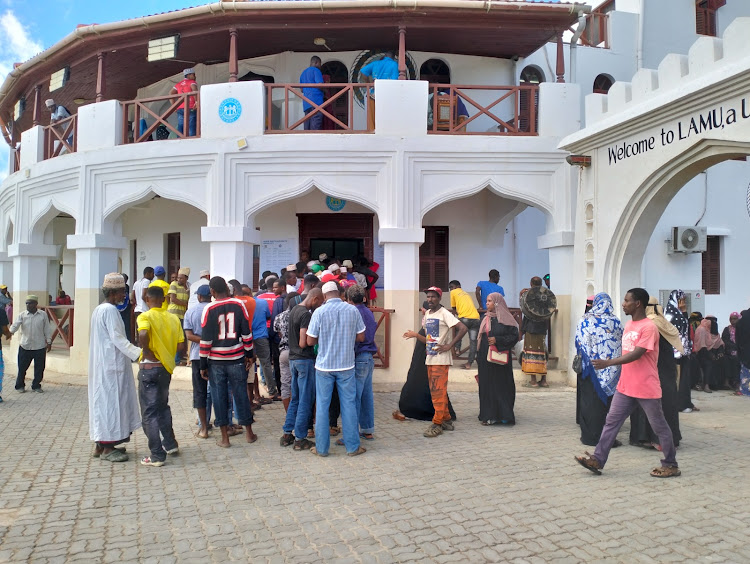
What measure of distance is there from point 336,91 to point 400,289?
4.73 meters

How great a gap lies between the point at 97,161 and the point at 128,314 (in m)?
2.91

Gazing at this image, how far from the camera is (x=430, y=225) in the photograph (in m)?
12.3

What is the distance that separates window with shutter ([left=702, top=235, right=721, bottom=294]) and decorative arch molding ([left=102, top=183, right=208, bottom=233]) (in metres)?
10.1

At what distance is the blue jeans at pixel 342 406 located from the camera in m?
5.75

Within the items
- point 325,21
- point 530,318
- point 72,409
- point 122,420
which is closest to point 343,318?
point 122,420

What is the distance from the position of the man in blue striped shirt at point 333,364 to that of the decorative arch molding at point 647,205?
480 centimetres

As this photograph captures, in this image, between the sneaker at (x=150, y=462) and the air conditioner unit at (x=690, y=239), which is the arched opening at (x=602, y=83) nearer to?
the air conditioner unit at (x=690, y=239)

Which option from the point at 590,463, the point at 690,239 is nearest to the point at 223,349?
the point at 590,463

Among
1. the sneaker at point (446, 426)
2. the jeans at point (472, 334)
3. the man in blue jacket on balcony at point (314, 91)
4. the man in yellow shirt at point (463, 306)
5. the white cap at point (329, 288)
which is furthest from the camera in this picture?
the man in blue jacket on balcony at point (314, 91)

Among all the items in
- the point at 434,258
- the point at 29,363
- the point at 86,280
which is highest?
the point at 434,258

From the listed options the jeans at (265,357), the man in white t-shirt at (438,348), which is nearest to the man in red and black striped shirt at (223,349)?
the jeans at (265,357)

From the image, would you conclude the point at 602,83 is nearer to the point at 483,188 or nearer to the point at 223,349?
the point at 483,188

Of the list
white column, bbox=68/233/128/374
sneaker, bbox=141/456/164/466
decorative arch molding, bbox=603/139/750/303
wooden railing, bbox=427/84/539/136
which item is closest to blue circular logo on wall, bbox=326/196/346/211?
wooden railing, bbox=427/84/539/136

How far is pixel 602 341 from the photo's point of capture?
19.7 ft
